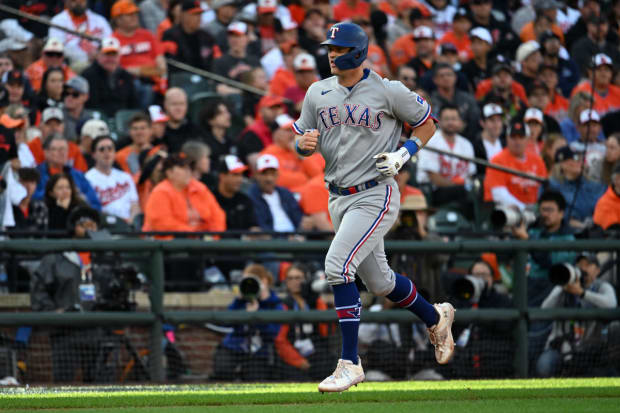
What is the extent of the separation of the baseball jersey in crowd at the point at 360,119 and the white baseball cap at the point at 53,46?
6.10 metres

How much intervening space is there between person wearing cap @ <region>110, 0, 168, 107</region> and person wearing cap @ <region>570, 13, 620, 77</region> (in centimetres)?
610

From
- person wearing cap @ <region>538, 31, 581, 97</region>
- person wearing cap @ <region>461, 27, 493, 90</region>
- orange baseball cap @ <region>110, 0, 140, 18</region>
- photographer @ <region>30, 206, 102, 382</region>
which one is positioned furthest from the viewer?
person wearing cap @ <region>538, 31, 581, 97</region>

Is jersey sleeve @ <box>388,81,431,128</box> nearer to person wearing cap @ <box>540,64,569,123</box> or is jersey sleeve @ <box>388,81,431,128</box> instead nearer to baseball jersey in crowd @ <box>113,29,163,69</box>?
baseball jersey in crowd @ <box>113,29,163,69</box>

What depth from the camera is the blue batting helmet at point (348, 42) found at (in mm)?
6246

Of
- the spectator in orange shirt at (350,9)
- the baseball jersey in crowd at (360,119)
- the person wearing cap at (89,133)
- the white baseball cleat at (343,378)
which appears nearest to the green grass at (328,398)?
the white baseball cleat at (343,378)

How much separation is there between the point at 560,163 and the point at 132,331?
5512 millimetres

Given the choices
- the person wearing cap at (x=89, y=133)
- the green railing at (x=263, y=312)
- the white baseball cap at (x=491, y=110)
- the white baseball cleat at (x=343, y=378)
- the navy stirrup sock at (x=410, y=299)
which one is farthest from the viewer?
the white baseball cap at (x=491, y=110)

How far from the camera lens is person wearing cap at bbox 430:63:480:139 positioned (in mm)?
13352

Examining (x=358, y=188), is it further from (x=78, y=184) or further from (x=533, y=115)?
(x=533, y=115)

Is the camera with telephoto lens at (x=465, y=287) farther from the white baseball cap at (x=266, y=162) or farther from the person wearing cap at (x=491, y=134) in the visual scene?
the person wearing cap at (x=491, y=134)

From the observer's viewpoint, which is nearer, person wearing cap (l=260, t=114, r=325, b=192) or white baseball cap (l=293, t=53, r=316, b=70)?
person wearing cap (l=260, t=114, r=325, b=192)

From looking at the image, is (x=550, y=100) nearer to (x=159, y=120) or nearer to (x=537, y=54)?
(x=537, y=54)

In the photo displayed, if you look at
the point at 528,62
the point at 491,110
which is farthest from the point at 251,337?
the point at 528,62

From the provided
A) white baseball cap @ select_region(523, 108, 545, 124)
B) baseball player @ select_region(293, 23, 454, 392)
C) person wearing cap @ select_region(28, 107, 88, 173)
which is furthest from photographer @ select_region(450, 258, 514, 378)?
white baseball cap @ select_region(523, 108, 545, 124)
